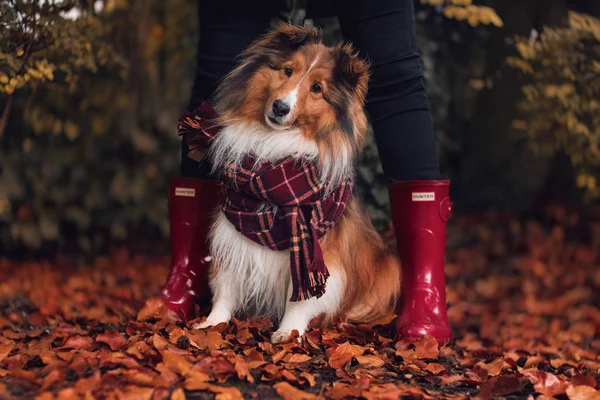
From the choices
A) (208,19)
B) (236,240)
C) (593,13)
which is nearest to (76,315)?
(236,240)

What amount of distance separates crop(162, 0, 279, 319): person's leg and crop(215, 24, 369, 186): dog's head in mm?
298

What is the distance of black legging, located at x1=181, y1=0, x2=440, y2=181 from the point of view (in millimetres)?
2684

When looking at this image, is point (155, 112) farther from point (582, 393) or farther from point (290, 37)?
point (582, 393)

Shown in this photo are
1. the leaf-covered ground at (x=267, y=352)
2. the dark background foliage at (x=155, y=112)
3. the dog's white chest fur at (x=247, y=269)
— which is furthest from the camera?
the dark background foliage at (x=155, y=112)

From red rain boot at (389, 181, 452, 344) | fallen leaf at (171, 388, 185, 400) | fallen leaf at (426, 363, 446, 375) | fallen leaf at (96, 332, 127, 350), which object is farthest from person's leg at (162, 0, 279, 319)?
fallen leaf at (426, 363, 446, 375)

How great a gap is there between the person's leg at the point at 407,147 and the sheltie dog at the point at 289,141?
15cm

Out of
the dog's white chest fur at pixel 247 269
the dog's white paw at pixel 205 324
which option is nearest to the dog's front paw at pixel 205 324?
the dog's white paw at pixel 205 324

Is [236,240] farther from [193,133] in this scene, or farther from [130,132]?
[130,132]

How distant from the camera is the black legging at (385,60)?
268cm

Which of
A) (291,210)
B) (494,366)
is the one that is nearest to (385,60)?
(291,210)

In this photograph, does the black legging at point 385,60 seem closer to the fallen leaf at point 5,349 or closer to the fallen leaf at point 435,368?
the fallen leaf at point 435,368

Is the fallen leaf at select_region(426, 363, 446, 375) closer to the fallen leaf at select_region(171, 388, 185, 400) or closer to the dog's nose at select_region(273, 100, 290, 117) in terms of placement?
the fallen leaf at select_region(171, 388, 185, 400)

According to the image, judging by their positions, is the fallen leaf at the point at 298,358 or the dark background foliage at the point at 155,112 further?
the dark background foliage at the point at 155,112

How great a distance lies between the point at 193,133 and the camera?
269 cm
